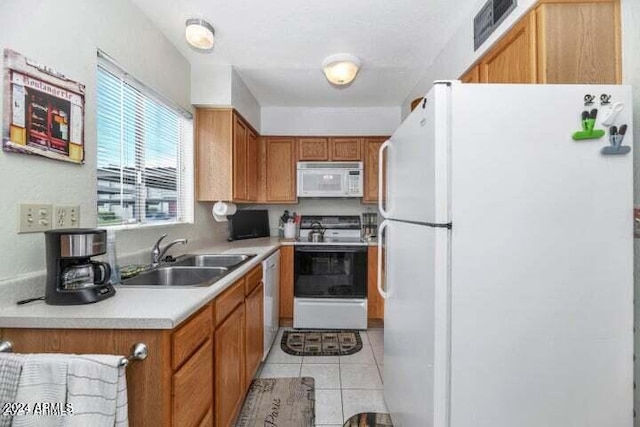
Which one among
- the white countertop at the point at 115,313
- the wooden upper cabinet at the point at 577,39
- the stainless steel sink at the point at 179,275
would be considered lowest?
the stainless steel sink at the point at 179,275

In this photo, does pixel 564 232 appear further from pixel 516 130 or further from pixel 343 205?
pixel 343 205

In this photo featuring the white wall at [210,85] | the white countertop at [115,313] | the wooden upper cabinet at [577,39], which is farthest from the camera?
the white wall at [210,85]

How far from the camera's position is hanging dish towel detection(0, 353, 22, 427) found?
850 mm

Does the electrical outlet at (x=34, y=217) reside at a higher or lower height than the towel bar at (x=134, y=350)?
higher

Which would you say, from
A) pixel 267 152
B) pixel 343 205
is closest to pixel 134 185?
pixel 267 152

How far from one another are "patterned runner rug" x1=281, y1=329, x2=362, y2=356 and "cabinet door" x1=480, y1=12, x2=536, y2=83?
2.28 meters

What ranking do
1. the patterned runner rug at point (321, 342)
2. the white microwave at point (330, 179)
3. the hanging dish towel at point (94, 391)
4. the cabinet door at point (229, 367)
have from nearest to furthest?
the hanging dish towel at point (94, 391)
the cabinet door at point (229, 367)
the patterned runner rug at point (321, 342)
the white microwave at point (330, 179)

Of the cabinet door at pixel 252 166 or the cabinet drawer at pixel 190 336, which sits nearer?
the cabinet drawer at pixel 190 336

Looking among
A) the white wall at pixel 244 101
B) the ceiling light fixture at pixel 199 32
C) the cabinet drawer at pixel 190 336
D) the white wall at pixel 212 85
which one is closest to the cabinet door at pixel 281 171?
the white wall at pixel 244 101

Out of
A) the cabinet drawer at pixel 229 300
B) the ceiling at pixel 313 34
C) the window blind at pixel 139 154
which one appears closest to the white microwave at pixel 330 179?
the ceiling at pixel 313 34

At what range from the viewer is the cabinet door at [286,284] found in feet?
10.2

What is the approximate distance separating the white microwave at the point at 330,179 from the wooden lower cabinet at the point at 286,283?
0.76 metres

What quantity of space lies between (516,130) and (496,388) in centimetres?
89

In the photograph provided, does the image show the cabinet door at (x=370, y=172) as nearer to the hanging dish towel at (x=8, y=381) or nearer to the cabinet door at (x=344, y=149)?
the cabinet door at (x=344, y=149)
